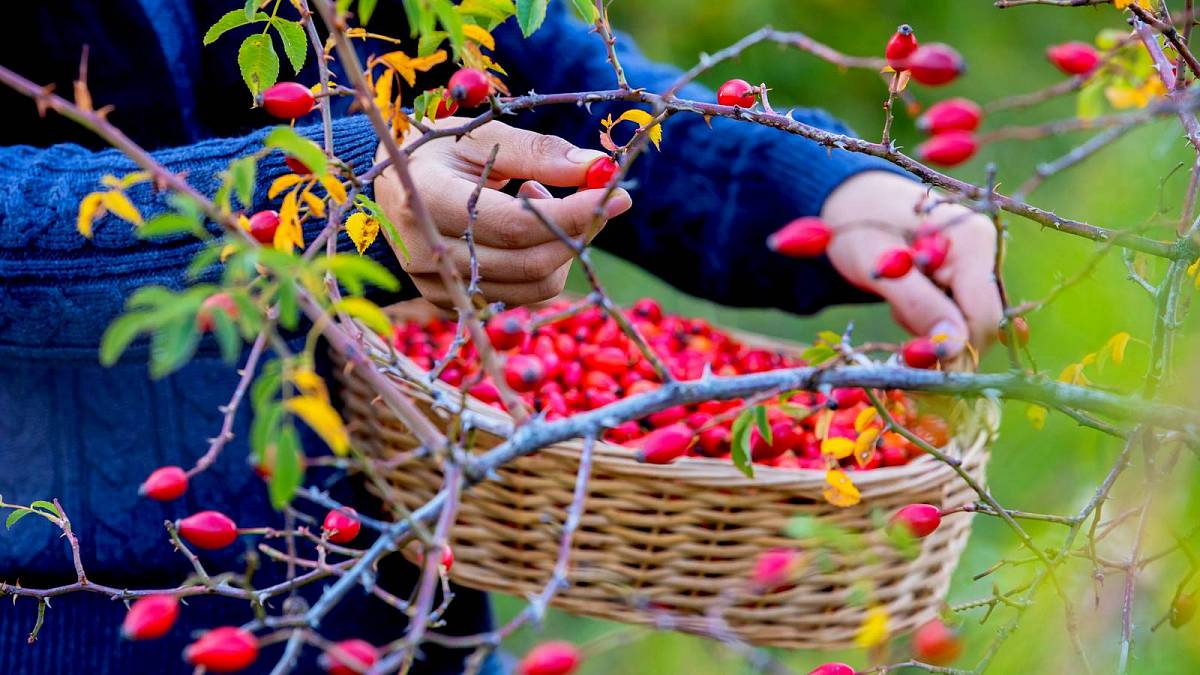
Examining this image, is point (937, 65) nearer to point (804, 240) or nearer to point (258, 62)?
point (804, 240)

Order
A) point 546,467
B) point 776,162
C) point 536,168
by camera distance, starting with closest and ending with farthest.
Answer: point 536,168
point 546,467
point 776,162

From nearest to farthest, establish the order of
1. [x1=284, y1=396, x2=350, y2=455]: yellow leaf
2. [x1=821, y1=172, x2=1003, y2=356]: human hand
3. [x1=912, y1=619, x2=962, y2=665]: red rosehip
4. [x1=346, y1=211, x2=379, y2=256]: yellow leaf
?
[x1=284, y1=396, x2=350, y2=455]: yellow leaf → [x1=912, y1=619, x2=962, y2=665]: red rosehip → [x1=346, y1=211, x2=379, y2=256]: yellow leaf → [x1=821, y1=172, x2=1003, y2=356]: human hand

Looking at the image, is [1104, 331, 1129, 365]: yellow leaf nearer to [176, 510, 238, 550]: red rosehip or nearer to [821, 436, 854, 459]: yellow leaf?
[821, 436, 854, 459]: yellow leaf

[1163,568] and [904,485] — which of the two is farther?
[904,485]

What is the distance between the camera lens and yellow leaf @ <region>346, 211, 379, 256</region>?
530mm

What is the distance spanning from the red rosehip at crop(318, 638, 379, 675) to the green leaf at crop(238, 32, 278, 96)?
0.31 metres

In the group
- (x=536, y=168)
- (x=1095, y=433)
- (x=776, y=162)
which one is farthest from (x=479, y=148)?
(x=776, y=162)

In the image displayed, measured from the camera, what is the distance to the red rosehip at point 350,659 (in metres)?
0.35

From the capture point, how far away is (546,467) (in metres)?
0.77

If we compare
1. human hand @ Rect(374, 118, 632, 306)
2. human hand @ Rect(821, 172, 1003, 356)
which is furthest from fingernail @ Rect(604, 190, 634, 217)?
human hand @ Rect(821, 172, 1003, 356)

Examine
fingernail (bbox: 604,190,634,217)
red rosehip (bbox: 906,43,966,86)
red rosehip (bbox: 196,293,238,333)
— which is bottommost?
red rosehip (bbox: 196,293,238,333)

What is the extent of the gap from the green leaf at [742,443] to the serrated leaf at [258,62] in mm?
288

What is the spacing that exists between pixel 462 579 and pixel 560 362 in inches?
10.4

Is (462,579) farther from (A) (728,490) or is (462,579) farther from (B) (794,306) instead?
(B) (794,306)
